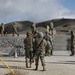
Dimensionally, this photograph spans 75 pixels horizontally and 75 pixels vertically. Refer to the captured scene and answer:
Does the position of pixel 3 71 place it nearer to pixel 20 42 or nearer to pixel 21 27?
pixel 20 42

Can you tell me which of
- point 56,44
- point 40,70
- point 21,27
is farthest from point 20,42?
point 21,27

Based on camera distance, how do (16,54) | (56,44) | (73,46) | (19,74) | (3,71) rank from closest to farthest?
1. (19,74)
2. (3,71)
3. (16,54)
4. (73,46)
5. (56,44)

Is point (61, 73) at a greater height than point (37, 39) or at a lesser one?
lesser

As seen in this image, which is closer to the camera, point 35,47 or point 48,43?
point 35,47

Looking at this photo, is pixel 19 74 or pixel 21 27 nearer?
pixel 19 74

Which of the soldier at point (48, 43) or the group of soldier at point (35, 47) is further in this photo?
the soldier at point (48, 43)

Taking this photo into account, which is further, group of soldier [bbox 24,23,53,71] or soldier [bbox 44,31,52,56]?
soldier [bbox 44,31,52,56]

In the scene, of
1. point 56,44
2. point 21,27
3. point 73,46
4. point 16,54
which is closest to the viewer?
point 16,54

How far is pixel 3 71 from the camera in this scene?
16.9 m

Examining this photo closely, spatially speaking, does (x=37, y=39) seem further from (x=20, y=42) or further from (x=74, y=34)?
(x=20, y=42)

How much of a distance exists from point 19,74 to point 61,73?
1966mm

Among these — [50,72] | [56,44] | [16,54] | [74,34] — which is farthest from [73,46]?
[50,72]

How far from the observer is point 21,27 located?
8088cm

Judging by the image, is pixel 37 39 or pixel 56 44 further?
pixel 56 44
